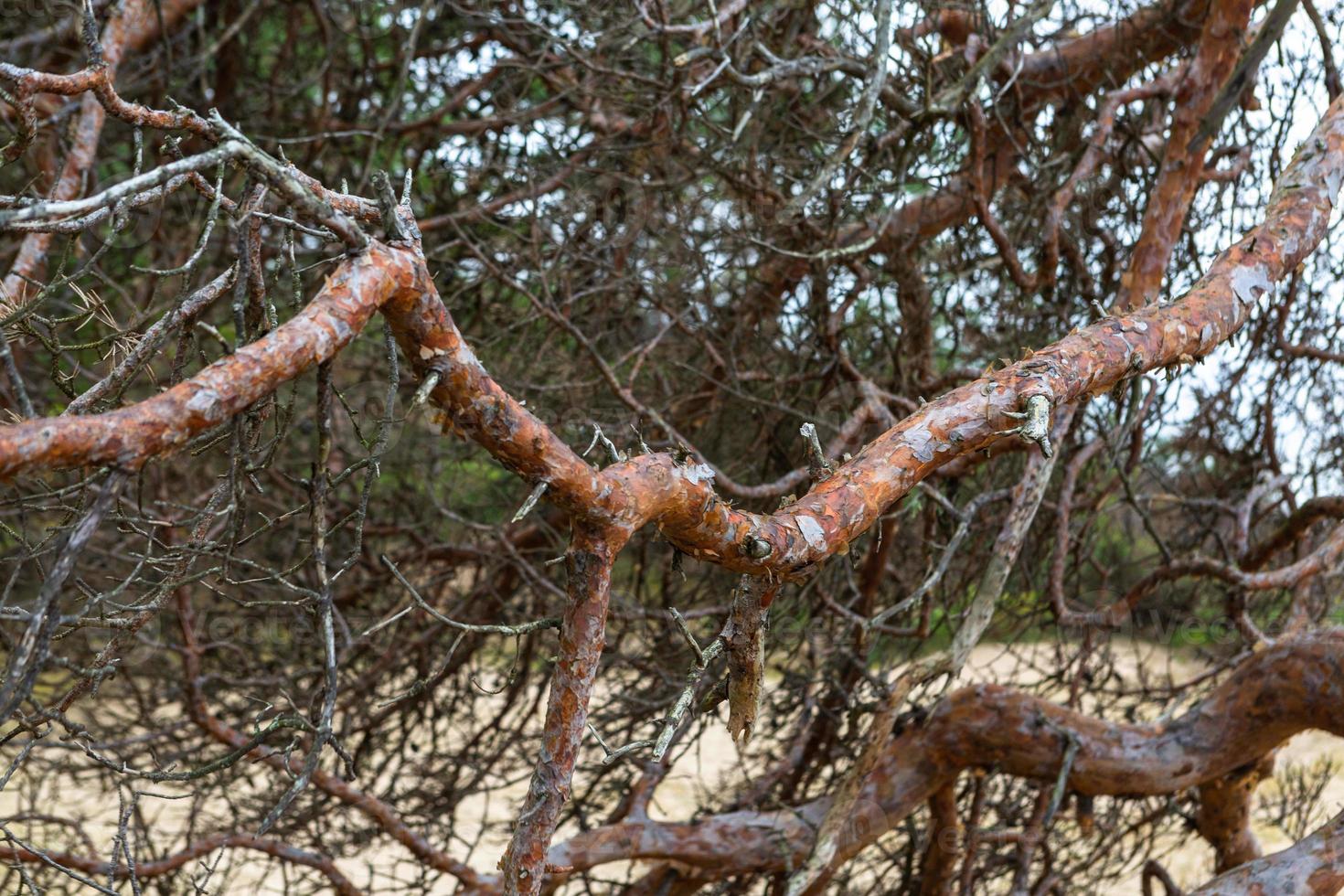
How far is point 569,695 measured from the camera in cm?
154


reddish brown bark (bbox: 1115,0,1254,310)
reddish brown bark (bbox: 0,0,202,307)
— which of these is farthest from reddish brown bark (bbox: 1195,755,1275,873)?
reddish brown bark (bbox: 0,0,202,307)

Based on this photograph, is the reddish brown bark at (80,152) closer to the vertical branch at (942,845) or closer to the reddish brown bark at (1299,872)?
the vertical branch at (942,845)

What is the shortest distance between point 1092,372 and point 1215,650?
403 centimetres

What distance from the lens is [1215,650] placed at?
545 centimetres

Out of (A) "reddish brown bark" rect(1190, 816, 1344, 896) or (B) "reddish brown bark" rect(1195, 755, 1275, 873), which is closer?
(A) "reddish brown bark" rect(1190, 816, 1344, 896)

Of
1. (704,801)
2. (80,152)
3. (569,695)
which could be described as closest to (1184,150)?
(569,695)

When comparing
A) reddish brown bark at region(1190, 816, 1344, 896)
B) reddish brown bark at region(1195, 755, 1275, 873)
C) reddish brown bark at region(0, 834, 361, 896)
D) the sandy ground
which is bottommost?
reddish brown bark at region(1190, 816, 1344, 896)

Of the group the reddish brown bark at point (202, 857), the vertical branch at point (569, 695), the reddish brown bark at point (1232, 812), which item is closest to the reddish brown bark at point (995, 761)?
the reddish brown bark at point (1232, 812)

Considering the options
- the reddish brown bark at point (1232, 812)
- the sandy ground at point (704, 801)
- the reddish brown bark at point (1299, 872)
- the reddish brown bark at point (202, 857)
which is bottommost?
the reddish brown bark at point (1299, 872)

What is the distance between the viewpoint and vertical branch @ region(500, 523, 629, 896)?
152 centimetres

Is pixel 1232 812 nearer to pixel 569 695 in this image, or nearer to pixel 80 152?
pixel 569 695

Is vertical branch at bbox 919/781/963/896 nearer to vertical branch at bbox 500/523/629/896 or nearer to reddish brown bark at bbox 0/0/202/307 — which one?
vertical branch at bbox 500/523/629/896

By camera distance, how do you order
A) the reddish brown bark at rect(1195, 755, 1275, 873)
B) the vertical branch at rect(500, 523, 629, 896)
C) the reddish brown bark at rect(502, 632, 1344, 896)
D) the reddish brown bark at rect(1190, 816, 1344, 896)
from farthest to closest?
the reddish brown bark at rect(1195, 755, 1275, 873), the reddish brown bark at rect(502, 632, 1344, 896), the reddish brown bark at rect(1190, 816, 1344, 896), the vertical branch at rect(500, 523, 629, 896)

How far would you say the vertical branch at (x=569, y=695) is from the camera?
1.52 metres
